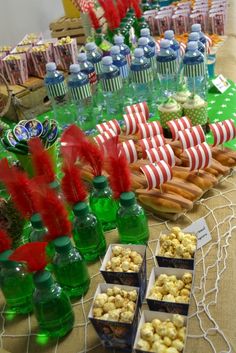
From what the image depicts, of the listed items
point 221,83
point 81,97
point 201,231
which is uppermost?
point 81,97

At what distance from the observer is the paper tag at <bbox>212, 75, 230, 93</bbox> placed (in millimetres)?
1752

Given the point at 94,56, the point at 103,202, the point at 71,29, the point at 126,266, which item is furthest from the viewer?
the point at 71,29

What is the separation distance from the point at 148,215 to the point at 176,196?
10 cm

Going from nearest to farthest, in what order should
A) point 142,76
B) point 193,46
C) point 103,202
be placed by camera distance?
point 103,202
point 193,46
point 142,76

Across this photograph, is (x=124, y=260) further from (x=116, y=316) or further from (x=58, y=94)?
(x=58, y=94)

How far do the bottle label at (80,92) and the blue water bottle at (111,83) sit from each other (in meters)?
0.07

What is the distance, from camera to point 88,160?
1.02m

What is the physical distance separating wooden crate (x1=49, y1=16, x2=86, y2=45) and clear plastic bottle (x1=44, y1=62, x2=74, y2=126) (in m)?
0.84

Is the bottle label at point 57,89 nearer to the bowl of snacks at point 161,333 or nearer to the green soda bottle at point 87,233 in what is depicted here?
the green soda bottle at point 87,233

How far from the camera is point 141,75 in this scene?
161 cm

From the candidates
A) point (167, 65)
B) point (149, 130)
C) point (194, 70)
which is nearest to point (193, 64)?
point (194, 70)

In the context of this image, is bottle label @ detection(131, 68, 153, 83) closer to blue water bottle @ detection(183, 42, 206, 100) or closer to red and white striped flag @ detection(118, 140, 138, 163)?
blue water bottle @ detection(183, 42, 206, 100)

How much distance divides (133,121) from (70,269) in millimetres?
666

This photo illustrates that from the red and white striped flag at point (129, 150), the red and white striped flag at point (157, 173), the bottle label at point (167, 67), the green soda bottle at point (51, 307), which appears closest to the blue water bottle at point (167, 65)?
the bottle label at point (167, 67)
